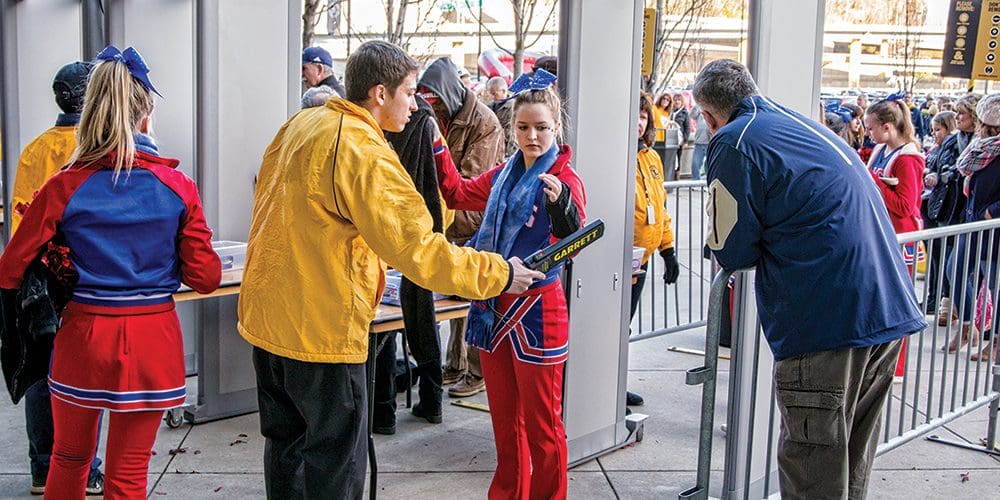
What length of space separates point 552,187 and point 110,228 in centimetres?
155

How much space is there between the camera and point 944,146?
30.2 ft

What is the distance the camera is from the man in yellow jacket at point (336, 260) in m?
3.03

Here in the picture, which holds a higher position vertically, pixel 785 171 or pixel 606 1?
pixel 606 1

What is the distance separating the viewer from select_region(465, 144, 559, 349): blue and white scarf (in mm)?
3959

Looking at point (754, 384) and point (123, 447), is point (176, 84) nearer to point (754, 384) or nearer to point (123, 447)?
point (123, 447)

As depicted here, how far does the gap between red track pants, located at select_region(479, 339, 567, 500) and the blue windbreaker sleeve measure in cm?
98

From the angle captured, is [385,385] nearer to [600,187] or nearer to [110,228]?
[600,187]

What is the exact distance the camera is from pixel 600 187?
490cm

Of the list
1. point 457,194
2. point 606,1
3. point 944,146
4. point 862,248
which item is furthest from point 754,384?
point 944,146

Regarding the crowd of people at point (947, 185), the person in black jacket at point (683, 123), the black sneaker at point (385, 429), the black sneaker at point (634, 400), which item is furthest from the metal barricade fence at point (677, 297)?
the person in black jacket at point (683, 123)

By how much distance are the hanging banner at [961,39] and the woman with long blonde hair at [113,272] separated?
11.0m

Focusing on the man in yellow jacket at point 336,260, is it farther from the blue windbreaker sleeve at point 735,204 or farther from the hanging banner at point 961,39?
the hanging banner at point 961,39

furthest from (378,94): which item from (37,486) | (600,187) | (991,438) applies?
(991,438)

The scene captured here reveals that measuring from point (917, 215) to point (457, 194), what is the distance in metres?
3.68
